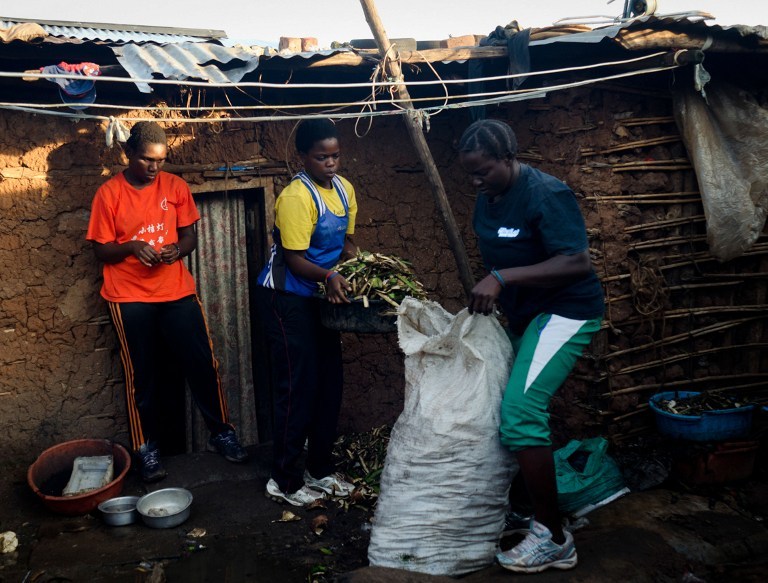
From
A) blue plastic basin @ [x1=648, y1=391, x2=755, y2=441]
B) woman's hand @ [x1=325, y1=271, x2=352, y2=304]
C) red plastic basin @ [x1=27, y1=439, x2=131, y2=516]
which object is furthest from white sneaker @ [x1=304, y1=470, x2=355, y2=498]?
blue plastic basin @ [x1=648, y1=391, x2=755, y2=441]

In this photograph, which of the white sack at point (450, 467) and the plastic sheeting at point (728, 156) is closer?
the white sack at point (450, 467)

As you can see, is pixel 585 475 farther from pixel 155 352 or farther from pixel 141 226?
pixel 141 226

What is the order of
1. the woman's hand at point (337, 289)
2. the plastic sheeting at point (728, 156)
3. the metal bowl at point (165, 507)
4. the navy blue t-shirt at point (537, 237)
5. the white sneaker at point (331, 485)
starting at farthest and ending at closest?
the plastic sheeting at point (728, 156)
the white sneaker at point (331, 485)
the metal bowl at point (165, 507)
the woman's hand at point (337, 289)
the navy blue t-shirt at point (537, 237)

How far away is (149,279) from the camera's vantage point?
4.60 metres

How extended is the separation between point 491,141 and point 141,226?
2.44 metres

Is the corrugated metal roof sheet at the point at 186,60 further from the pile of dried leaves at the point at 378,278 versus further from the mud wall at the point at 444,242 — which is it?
the pile of dried leaves at the point at 378,278

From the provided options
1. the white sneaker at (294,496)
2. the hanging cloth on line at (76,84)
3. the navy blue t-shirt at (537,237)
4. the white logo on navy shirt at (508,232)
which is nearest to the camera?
the navy blue t-shirt at (537,237)

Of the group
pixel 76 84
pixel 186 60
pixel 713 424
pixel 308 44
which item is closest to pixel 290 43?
pixel 308 44

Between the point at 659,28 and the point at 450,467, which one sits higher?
the point at 659,28

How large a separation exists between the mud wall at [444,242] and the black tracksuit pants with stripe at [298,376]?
40.7 inches

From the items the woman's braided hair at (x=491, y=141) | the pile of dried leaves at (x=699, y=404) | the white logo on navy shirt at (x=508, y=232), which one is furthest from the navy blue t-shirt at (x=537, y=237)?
the pile of dried leaves at (x=699, y=404)

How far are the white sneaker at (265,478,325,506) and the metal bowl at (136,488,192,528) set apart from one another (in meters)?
0.52

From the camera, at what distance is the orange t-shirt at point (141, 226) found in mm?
4441

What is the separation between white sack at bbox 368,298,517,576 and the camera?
136 inches
